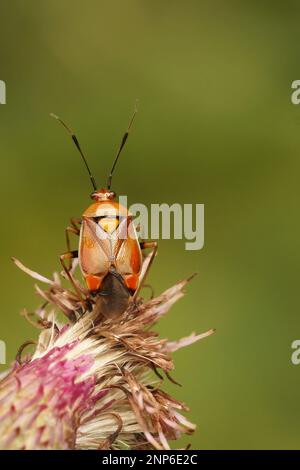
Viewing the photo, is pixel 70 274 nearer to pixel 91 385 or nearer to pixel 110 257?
pixel 110 257

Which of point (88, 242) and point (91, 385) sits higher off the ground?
point (88, 242)

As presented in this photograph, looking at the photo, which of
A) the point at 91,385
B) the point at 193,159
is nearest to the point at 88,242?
the point at 91,385

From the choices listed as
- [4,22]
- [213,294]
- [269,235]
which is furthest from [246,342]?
[4,22]

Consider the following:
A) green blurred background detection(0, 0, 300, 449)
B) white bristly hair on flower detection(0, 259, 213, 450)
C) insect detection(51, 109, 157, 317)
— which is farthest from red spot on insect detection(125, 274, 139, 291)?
green blurred background detection(0, 0, 300, 449)

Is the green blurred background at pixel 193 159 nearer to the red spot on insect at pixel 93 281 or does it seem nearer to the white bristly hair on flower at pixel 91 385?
the white bristly hair on flower at pixel 91 385

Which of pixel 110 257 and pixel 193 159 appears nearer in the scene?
pixel 110 257

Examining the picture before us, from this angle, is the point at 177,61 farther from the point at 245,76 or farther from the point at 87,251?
the point at 87,251
